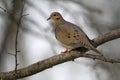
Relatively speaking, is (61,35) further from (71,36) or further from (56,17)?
(56,17)

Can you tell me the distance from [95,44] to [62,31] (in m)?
0.93

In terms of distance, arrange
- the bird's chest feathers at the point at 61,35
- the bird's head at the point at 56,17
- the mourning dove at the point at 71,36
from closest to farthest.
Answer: the mourning dove at the point at 71,36, the bird's chest feathers at the point at 61,35, the bird's head at the point at 56,17

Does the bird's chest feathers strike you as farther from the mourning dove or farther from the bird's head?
the bird's head

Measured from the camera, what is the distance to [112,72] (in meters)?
6.82

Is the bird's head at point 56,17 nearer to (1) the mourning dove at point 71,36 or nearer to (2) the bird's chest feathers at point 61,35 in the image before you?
(1) the mourning dove at point 71,36

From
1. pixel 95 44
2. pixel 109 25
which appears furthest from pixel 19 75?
pixel 109 25

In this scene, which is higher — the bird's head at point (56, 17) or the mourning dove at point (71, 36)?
the bird's head at point (56, 17)

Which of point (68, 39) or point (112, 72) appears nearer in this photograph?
point (68, 39)

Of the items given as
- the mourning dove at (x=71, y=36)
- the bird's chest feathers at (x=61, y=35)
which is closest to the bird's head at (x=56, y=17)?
A: the mourning dove at (x=71, y=36)

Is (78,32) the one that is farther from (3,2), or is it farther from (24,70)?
(3,2)

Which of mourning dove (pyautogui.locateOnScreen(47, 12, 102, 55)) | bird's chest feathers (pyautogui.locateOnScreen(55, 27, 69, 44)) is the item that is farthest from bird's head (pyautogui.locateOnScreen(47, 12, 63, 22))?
bird's chest feathers (pyautogui.locateOnScreen(55, 27, 69, 44))

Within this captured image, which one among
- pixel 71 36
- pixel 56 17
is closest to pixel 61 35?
pixel 71 36

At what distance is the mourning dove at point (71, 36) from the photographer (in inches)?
227

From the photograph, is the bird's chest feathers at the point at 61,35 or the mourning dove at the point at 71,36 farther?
the bird's chest feathers at the point at 61,35
